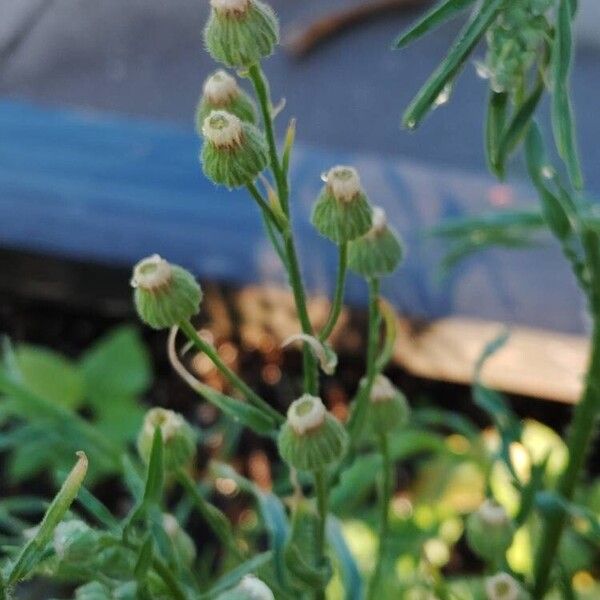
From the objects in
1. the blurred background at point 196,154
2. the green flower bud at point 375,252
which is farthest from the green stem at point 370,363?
the blurred background at point 196,154

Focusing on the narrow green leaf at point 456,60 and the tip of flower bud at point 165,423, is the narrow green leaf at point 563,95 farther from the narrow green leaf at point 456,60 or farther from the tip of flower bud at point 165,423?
the tip of flower bud at point 165,423

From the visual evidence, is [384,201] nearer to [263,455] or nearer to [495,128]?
[263,455]

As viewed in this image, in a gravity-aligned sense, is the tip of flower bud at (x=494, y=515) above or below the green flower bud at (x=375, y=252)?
below

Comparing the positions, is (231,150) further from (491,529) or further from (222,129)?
(491,529)

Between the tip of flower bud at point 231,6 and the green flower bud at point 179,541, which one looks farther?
the green flower bud at point 179,541

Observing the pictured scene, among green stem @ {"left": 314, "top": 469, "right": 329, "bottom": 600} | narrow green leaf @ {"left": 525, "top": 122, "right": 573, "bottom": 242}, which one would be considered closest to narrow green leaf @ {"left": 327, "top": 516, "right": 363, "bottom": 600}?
green stem @ {"left": 314, "top": 469, "right": 329, "bottom": 600}

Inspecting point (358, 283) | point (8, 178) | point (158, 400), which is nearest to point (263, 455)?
point (158, 400)

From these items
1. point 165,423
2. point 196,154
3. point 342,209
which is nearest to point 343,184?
point 342,209
